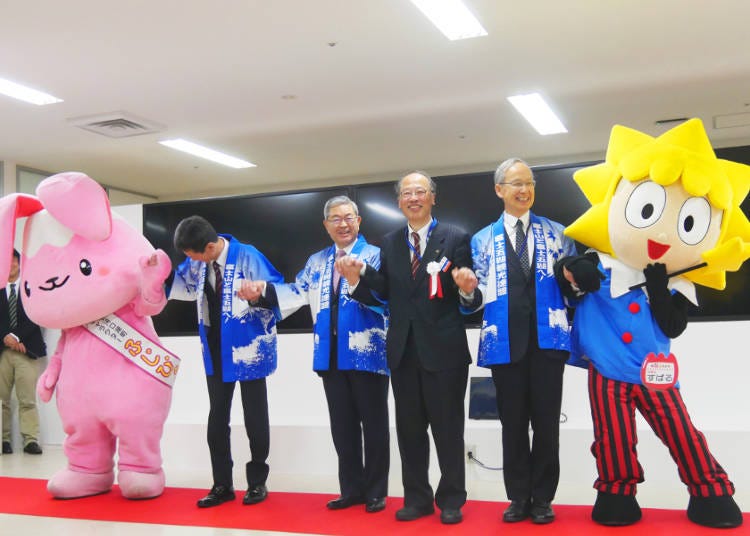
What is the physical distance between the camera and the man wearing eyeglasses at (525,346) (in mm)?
3127

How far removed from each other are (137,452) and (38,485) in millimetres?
1047

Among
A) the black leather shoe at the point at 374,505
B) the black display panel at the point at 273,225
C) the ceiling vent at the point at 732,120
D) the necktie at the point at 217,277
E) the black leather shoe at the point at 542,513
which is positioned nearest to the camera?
the black leather shoe at the point at 542,513

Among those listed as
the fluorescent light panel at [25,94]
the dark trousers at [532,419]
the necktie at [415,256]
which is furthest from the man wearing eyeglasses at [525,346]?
the fluorescent light panel at [25,94]

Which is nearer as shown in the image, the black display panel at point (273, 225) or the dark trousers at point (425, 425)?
the dark trousers at point (425, 425)

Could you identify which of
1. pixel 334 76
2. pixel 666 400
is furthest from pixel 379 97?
pixel 666 400

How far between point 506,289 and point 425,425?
681mm

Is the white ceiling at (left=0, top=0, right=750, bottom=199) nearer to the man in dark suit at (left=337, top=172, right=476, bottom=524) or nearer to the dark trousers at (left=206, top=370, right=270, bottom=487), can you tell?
the man in dark suit at (left=337, top=172, right=476, bottom=524)

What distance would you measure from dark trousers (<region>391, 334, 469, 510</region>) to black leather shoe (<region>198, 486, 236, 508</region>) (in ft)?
3.20

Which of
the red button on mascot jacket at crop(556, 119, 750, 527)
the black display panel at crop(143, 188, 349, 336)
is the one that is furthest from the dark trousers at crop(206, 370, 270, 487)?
the black display panel at crop(143, 188, 349, 336)

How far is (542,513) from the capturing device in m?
3.12

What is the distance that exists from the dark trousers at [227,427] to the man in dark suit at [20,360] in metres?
2.98

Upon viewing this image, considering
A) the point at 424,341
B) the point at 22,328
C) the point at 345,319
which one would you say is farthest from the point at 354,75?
the point at 424,341

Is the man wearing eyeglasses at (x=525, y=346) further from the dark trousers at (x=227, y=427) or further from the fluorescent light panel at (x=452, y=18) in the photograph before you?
the fluorescent light panel at (x=452, y=18)

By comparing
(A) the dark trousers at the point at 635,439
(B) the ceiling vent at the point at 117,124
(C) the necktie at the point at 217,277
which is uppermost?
(B) the ceiling vent at the point at 117,124
